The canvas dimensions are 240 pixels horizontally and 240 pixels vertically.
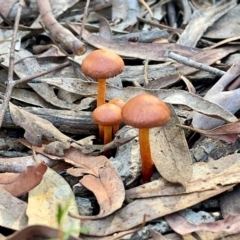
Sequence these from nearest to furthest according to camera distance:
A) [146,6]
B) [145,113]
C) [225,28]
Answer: [145,113]
[225,28]
[146,6]

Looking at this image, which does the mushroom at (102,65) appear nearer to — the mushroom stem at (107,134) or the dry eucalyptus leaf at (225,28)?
the mushroom stem at (107,134)

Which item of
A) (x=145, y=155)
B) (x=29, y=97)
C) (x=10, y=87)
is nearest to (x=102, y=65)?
(x=145, y=155)

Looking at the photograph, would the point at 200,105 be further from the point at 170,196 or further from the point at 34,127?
the point at 34,127

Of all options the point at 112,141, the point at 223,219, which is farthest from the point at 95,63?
the point at 223,219

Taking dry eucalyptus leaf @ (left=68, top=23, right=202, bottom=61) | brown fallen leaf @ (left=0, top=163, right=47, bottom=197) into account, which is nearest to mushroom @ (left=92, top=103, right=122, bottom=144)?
brown fallen leaf @ (left=0, top=163, right=47, bottom=197)

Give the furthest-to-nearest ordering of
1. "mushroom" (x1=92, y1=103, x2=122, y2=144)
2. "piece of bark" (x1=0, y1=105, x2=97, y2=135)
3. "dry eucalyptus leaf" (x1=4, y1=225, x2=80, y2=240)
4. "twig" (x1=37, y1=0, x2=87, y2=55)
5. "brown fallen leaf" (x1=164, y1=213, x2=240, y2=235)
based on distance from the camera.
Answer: "twig" (x1=37, y1=0, x2=87, y2=55) < "piece of bark" (x1=0, y1=105, x2=97, y2=135) < "mushroom" (x1=92, y1=103, x2=122, y2=144) < "brown fallen leaf" (x1=164, y1=213, x2=240, y2=235) < "dry eucalyptus leaf" (x1=4, y1=225, x2=80, y2=240)

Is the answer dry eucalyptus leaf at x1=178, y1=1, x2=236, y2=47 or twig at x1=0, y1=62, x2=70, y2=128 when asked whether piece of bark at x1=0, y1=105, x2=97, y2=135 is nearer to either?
twig at x1=0, y1=62, x2=70, y2=128

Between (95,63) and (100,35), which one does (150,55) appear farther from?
(95,63)

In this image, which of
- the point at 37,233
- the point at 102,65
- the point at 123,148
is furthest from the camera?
the point at 123,148
